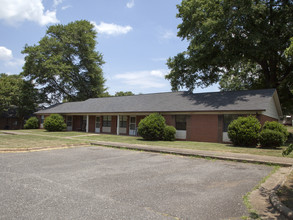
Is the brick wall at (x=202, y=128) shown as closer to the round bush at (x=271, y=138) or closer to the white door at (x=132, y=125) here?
the round bush at (x=271, y=138)

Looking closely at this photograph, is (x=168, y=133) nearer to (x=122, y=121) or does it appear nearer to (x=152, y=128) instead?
(x=152, y=128)

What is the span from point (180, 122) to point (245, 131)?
721 centimetres

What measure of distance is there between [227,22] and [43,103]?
40.6 metres

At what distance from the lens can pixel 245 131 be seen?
630 inches

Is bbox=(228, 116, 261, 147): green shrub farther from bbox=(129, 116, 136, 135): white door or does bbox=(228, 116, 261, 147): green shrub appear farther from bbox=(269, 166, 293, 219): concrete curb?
bbox=(129, 116, 136, 135): white door

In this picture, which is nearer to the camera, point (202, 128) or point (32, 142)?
point (32, 142)

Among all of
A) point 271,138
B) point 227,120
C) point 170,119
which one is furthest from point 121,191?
point 170,119

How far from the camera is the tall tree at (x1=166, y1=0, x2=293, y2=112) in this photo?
2369 centimetres

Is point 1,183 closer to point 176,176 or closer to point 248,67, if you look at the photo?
point 176,176

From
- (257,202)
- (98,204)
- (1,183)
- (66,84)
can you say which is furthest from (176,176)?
(66,84)

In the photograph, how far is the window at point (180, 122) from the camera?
21828mm

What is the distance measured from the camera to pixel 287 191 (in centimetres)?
534

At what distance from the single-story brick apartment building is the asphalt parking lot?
11191 millimetres

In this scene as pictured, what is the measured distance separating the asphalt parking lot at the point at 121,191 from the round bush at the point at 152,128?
450 inches
